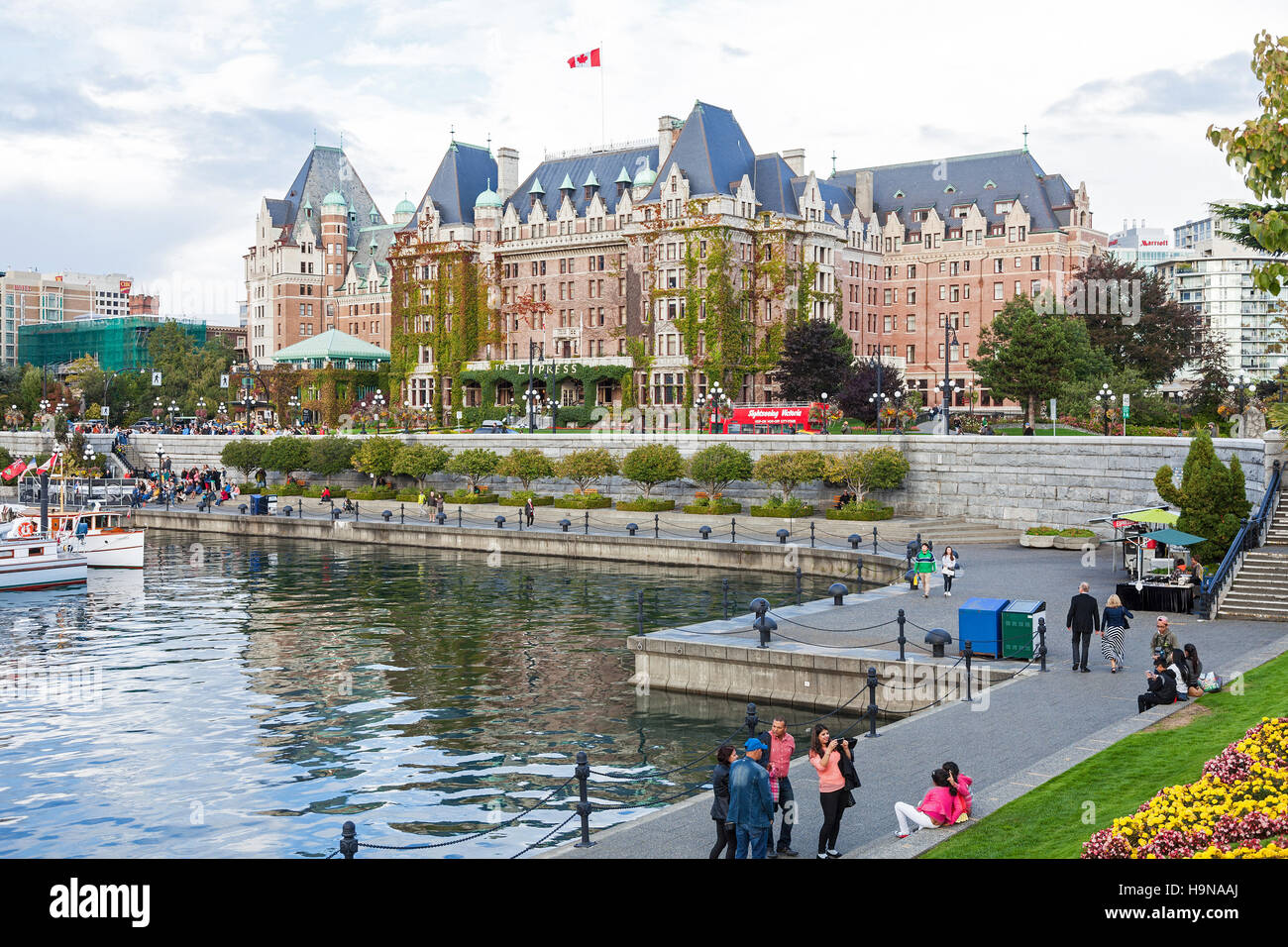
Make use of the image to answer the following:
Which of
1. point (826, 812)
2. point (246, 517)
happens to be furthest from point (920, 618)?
point (246, 517)

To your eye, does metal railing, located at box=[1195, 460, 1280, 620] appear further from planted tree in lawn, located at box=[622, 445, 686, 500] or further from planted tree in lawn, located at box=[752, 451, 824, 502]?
planted tree in lawn, located at box=[622, 445, 686, 500]

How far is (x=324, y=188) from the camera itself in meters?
149

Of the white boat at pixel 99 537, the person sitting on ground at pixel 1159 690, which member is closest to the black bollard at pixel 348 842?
the person sitting on ground at pixel 1159 690

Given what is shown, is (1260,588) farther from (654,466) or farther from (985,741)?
(654,466)

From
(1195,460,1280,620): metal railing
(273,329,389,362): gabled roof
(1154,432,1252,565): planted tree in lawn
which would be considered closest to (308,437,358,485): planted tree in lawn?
(273,329,389,362): gabled roof

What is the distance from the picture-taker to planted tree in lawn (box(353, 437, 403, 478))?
7556 centimetres

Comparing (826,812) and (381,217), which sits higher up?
(381,217)

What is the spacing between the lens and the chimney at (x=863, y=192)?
4309 inches

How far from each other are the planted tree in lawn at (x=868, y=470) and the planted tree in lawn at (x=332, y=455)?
33.7 metres

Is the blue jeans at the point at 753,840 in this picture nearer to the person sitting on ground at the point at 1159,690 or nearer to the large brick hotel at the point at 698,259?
the person sitting on ground at the point at 1159,690

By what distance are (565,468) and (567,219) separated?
1485 inches
